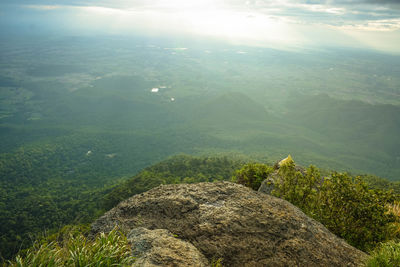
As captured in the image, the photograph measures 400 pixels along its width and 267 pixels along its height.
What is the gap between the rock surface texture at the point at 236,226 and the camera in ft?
17.2

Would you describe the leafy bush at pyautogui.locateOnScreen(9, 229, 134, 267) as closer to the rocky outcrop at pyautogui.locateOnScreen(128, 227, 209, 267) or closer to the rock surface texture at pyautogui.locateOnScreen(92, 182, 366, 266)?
the rocky outcrop at pyautogui.locateOnScreen(128, 227, 209, 267)

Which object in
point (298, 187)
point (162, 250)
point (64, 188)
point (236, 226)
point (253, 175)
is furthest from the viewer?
point (64, 188)

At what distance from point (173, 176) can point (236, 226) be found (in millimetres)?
42606

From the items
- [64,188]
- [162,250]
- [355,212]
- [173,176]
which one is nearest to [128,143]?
[64,188]

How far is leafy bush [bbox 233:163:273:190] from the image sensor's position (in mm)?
12500

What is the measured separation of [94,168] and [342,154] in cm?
11918

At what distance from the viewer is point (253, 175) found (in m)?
12.8

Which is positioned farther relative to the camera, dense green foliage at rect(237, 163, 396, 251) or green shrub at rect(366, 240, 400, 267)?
dense green foliage at rect(237, 163, 396, 251)

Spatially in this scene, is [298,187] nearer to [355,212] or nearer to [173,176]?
[355,212]

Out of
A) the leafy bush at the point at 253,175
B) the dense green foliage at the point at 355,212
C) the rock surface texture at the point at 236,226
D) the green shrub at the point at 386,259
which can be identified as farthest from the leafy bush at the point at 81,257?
the leafy bush at the point at 253,175

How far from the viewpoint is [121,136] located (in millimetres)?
130375

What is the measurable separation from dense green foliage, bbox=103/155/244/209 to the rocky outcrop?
1237 inches

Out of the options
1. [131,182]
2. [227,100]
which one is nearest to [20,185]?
[131,182]

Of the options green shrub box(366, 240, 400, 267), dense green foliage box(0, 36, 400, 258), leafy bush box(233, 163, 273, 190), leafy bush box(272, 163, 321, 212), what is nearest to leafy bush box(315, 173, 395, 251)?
leafy bush box(272, 163, 321, 212)
